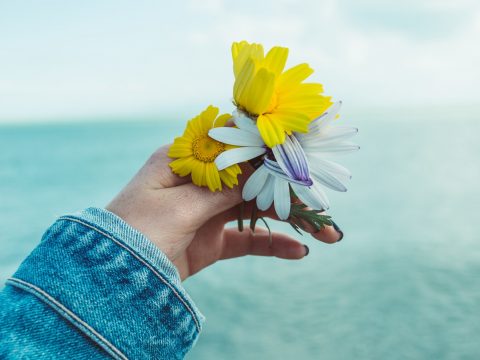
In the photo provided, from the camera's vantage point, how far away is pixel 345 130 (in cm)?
95

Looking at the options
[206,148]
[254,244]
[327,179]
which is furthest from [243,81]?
[254,244]

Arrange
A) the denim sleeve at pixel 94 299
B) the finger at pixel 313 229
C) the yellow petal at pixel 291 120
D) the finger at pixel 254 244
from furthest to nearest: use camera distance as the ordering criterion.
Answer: the finger at pixel 254 244 → the finger at pixel 313 229 → the yellow petal at pixel 291 120 → the denim sleeve at pixel 94 299

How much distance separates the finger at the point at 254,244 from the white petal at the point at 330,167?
0.42 metres

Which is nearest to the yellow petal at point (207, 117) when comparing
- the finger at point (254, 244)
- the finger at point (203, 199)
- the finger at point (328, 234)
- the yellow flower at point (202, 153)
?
the yellow flower at point (202, 153)

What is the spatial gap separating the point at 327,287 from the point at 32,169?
6.62m

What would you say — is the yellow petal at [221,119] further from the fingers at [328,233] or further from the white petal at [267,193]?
the fingers at [328,233]

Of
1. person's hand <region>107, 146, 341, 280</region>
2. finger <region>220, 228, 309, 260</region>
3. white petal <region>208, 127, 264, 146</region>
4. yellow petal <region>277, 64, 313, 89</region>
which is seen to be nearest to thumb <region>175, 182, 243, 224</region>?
person's hand <region>107, 146, 341, 280</region>

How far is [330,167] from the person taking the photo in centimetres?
94

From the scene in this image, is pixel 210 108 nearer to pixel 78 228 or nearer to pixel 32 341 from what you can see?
pixel 78 228

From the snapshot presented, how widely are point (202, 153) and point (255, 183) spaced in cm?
12

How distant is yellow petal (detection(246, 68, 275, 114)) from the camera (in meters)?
0.83

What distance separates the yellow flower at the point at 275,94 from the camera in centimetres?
85

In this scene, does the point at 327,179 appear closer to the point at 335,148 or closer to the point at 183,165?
the point at 335,148

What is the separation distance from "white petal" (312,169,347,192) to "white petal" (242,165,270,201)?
0.33ft
